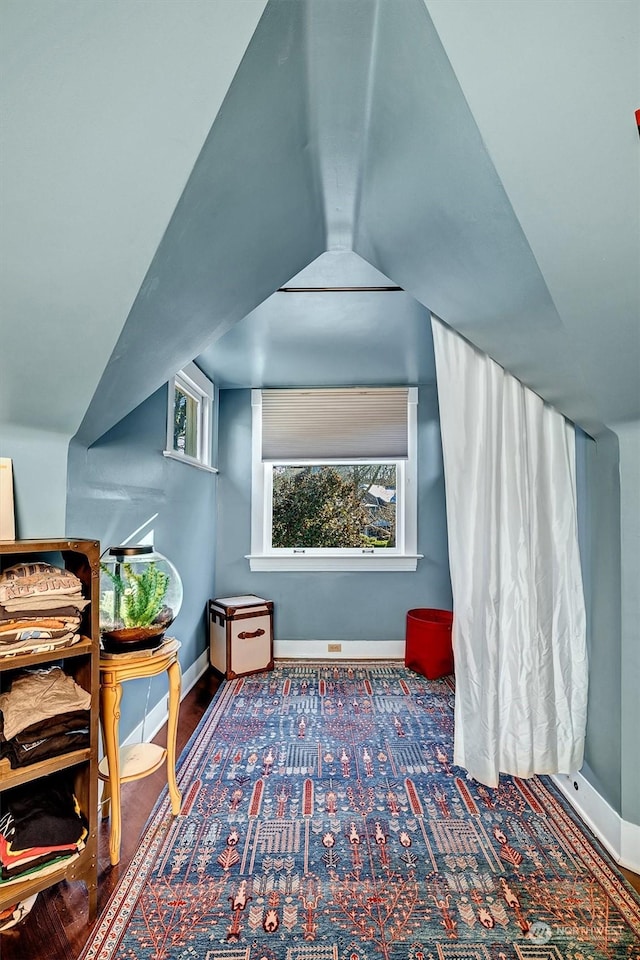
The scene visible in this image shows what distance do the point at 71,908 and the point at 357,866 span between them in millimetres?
939

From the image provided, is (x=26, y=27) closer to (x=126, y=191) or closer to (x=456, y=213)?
(x=126, y=191)

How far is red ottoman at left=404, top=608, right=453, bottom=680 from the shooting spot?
383cm

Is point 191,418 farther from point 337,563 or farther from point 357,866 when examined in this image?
point 357,866

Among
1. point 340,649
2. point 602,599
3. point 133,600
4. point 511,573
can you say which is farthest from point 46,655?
point 340,649

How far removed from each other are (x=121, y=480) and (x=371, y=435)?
2.37 metres

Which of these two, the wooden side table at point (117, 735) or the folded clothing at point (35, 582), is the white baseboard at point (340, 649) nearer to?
the wooden side table at point (117, 735)

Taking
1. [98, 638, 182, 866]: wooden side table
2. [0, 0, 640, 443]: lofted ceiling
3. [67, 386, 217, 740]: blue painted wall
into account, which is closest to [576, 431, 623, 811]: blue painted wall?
[0, 0, 640, 443]: lofted ceiling

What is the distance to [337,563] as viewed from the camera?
14.4ft

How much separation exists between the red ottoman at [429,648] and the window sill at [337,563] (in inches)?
18.9

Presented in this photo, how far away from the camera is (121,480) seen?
257 centimetres

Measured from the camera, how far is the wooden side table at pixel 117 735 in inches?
74.2

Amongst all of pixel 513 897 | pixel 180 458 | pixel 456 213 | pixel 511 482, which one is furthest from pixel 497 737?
pixel 180 458

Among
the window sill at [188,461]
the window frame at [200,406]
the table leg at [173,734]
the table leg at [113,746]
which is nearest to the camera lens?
the table leg at [113,746]

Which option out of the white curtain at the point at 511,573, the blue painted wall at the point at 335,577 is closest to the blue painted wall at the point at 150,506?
the blue painted wall at the point at 335,577
